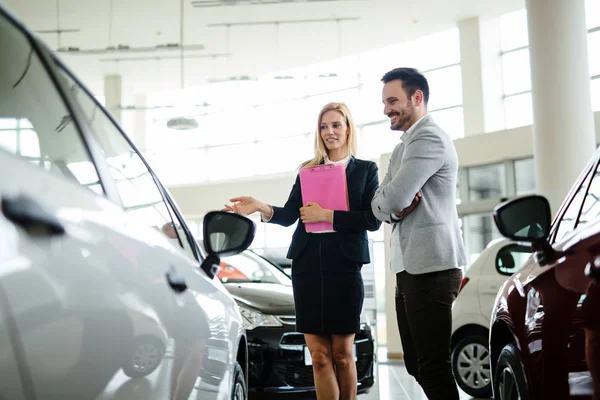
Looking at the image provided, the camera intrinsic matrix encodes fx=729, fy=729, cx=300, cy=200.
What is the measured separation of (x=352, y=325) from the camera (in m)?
3.27

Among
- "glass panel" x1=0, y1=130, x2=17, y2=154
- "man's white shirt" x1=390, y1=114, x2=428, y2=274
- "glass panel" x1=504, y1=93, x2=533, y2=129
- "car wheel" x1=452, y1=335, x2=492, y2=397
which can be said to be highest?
"glass panel" x1=504, y1=93, x2=533, y2=129

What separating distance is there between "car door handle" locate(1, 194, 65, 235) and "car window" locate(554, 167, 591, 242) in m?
1.48

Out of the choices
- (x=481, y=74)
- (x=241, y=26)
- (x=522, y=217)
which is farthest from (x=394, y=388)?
(x=241, y=26)

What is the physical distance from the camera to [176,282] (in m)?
1.57

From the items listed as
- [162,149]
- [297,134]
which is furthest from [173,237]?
[162,149]

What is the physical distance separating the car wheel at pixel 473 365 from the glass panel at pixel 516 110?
10.0 metres

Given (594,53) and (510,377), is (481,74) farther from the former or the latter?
(510,377)

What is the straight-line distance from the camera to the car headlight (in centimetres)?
472

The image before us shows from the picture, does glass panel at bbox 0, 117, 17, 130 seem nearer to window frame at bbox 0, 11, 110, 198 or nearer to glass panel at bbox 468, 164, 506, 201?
window frame at bbox 0, 11, 110, 198

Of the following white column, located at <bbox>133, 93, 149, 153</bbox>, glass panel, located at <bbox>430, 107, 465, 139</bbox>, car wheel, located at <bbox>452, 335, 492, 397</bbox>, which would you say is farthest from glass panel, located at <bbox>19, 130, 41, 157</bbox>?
white column, located at <bbox>133, 93, 149, 153</bbox>

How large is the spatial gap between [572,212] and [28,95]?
1516mm

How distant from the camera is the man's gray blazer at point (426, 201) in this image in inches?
105

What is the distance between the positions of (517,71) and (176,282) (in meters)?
15.1

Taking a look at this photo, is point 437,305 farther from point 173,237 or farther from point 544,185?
point 544,185
